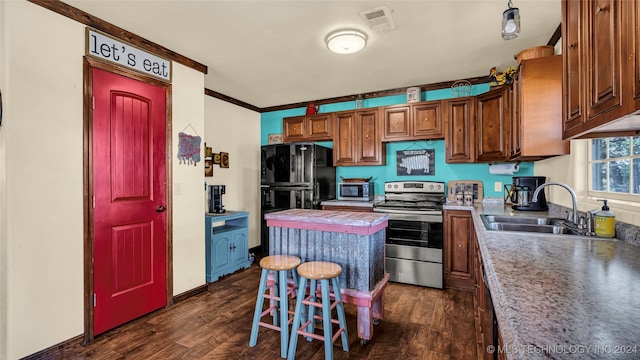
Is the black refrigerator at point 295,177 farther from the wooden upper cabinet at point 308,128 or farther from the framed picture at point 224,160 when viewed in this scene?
the framed picture at point 224,160

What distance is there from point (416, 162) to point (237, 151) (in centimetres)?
273

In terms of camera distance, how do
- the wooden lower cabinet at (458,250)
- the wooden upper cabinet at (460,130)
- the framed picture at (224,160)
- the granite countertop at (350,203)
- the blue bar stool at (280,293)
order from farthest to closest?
the framed picture at (224,160)
the granite countertop at (350,203)
the wooden upper cabinet at (460,130)
the wooden lower cabinet at (458,250)
the blue bar stool at (280,293)

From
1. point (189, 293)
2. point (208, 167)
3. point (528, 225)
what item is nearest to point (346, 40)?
point (528, 225)

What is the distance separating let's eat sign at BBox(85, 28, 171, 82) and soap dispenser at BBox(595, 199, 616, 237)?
349cm

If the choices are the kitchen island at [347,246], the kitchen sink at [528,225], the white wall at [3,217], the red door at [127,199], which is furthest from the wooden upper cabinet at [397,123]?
the white wall at [3,217]

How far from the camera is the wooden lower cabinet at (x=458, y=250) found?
3.25 m

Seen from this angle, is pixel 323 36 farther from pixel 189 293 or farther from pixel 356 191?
pixel 189 293

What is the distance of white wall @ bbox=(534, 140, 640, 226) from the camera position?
5.44ft

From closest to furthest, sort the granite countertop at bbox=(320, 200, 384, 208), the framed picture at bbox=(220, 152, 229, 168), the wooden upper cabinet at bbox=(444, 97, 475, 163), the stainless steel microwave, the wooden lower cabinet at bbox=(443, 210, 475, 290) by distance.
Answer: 1. the wooden lower cabinet at bbox=(443, 210, 475, 290)
2. the wooden upper cabinet at bbox=(444, 97, 475, 163)
3. the granite countertop at bbox=(320, 200, 384, 208)
4. the stainless steel microwave
5. the framed picture at bbox=(220, 152, 229, 168)

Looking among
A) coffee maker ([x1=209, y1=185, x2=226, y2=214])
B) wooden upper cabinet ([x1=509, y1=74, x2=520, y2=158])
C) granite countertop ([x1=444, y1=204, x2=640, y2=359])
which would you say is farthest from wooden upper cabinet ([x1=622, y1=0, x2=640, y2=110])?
coffee maker ([x1=209, y1=185, x2=226, y2=214])

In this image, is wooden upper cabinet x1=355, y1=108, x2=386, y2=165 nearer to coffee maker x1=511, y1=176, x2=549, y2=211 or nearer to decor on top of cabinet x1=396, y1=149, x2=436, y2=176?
decor on top of cabinet x1=396, y1=149, x2=436, y2=176

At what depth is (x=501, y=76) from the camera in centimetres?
304

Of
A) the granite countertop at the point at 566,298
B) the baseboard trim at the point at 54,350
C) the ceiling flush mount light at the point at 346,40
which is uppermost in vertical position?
the ceiling flush mount light at the point at 346,40

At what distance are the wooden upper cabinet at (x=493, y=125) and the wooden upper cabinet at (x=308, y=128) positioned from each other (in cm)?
192
